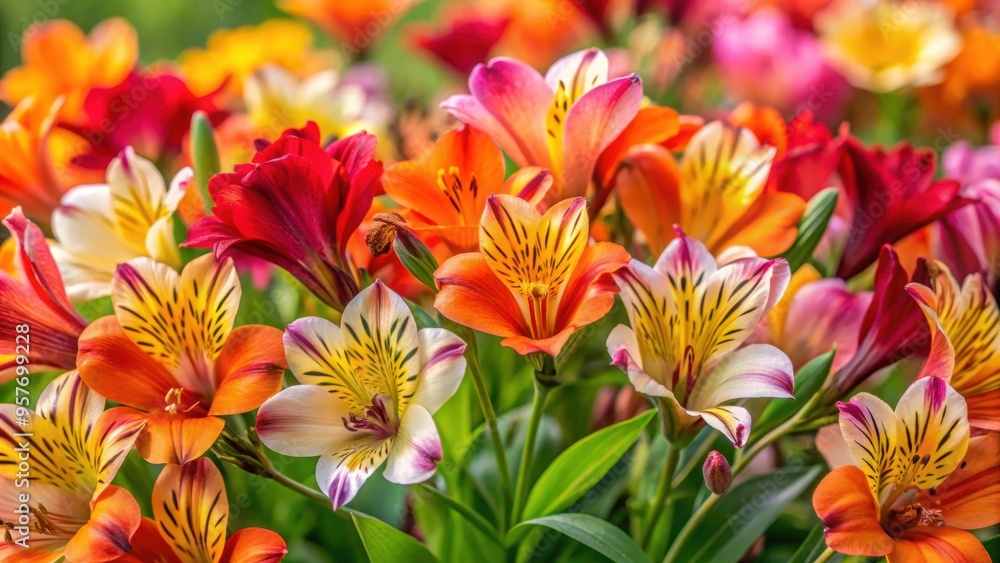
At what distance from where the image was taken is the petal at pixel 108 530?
1.45 feet

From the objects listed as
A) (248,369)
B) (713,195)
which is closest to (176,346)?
(248,369)

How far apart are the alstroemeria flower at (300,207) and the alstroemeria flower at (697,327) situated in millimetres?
169

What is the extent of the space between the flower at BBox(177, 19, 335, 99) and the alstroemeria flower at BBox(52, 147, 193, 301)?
409mm

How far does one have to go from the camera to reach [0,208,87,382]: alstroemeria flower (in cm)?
53

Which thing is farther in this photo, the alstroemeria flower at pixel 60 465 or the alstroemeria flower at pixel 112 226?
the alstroemeria flower at pixel 112 226

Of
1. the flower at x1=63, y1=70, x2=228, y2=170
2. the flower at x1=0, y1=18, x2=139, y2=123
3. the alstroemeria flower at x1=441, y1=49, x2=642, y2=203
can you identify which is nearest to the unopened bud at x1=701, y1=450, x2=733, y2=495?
the alstroemeria flower at x1=441, y1=49, x2=642, y2=203

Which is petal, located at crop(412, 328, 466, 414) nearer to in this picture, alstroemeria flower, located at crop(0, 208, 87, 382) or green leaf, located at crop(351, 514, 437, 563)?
green leaf, located at crop(351, 514, 437, 563)

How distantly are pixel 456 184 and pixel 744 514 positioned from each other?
301 mm

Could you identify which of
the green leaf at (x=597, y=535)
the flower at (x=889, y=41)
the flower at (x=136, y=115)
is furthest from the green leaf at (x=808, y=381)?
the flower at (x=889, y=41)

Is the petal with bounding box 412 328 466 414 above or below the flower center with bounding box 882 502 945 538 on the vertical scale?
above

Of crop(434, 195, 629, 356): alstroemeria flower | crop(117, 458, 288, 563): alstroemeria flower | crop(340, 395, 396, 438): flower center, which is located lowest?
crop(117, 458, 288, 563): alstroemeria flower

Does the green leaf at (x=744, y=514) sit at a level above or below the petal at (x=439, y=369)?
below

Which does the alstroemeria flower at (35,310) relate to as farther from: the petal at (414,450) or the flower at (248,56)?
the flower at (248,56)

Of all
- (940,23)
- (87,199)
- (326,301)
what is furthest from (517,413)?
(940,23)
